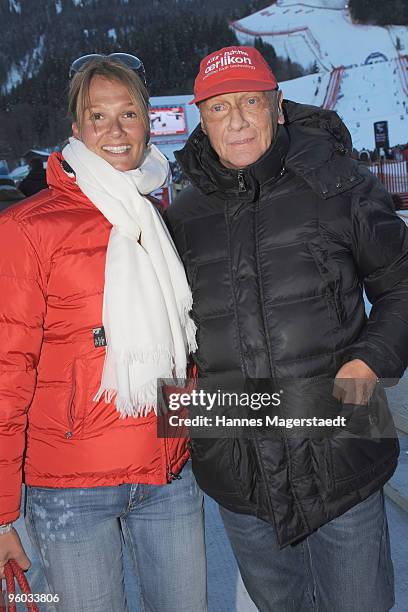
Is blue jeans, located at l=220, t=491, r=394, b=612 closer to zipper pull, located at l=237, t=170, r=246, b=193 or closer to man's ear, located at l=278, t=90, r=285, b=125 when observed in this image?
zipper pull, located at l=237, t=170, r=246, b=193

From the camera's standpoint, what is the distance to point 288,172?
4.95 ft

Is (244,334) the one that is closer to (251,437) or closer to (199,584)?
(251,437)

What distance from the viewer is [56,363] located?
143 centimetres

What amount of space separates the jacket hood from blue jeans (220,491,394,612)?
0.77 meters

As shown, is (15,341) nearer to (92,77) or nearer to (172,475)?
(172,475)

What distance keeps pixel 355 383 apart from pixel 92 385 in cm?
60

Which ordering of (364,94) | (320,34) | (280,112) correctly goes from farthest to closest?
(320,34)
(364,94)
(280,112)

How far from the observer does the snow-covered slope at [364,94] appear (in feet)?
124

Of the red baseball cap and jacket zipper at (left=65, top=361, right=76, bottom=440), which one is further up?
the red baseball cap

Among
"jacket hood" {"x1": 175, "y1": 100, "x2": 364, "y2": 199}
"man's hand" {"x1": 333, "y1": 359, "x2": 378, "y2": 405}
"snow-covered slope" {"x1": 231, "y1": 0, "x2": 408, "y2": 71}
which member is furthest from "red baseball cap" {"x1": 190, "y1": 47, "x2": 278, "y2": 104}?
"snow-covered slope" {"x1": 231, "y1": 0, "x2": 408, "y2": 71}

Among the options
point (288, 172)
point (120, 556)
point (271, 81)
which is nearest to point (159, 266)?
point (288, 172)

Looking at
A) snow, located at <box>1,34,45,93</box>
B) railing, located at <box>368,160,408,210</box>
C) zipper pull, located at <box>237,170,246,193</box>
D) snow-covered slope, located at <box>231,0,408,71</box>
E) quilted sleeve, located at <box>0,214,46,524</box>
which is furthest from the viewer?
snow, located at <box>1,34,45,93</box>

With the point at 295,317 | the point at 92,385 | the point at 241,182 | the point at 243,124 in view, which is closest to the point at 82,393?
the point at 92,385

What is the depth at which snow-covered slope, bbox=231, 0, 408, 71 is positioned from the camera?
48.3 metres
